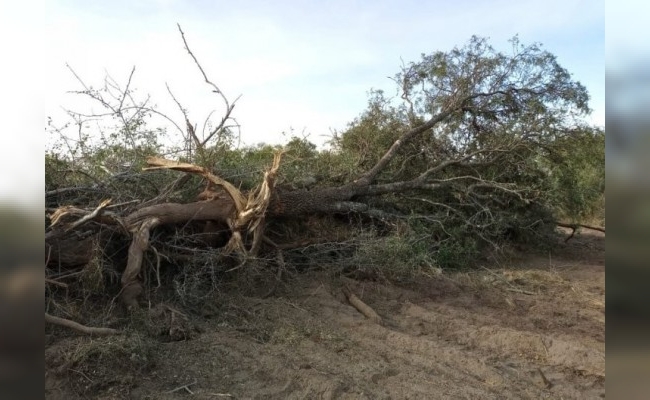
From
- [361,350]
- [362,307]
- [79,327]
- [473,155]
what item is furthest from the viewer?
[473,155]

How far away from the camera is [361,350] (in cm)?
439

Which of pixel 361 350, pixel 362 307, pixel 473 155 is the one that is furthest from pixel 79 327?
pixel 473 155

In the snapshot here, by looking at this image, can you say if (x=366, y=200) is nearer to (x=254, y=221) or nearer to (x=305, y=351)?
(x=254, y=221)

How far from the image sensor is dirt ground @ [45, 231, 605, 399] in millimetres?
3541

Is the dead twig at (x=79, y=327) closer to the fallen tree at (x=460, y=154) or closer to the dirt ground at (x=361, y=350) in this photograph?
the dirt ground at (x=361, y=350)

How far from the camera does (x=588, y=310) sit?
5.95 metres

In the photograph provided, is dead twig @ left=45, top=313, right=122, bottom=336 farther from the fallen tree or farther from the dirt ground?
the fallen tree

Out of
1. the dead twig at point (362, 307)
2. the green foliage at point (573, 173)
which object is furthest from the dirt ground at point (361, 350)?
the green foliage at point (573, 173)

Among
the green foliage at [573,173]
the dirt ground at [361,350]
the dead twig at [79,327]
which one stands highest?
the green foliage at [573,173]

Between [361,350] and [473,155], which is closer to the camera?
[361,350]

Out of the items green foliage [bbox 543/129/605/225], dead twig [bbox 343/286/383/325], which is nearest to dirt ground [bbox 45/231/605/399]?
dead twig [bbox 343/286/383/325]

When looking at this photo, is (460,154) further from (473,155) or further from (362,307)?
(362,307)

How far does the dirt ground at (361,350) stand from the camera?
11.6 feet

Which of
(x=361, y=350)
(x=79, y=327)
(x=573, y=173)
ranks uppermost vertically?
(x=573, y=173)
